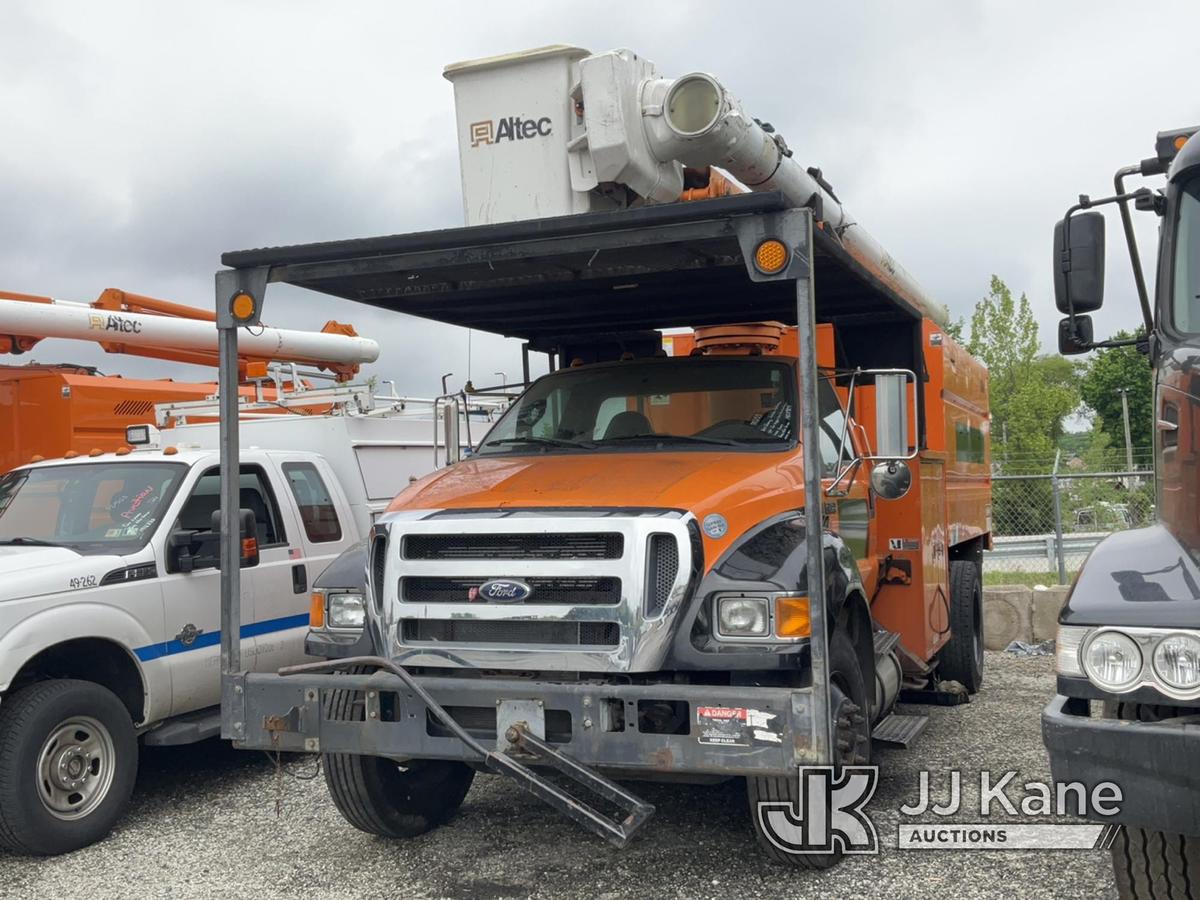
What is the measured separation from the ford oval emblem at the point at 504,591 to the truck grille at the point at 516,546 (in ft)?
0.36

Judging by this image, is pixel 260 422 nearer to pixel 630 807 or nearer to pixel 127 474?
pixel 127 474

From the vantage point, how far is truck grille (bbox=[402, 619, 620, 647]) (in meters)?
4.55

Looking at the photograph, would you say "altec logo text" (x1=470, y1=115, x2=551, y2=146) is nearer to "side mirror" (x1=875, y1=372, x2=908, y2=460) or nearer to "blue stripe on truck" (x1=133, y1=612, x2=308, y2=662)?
"side mirror" (x1=875, y1=372, x2=908, y2=460)

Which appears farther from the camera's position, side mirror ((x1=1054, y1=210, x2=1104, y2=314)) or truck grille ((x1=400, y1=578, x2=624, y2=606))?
side mirror ((x1=1054, y1=210, x2=1104, y2=314))

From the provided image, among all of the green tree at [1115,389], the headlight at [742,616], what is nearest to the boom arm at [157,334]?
the headlight at [742,616]

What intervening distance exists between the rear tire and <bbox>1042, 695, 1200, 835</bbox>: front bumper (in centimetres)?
292

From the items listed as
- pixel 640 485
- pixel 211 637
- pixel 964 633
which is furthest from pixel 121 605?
pixel 964 633

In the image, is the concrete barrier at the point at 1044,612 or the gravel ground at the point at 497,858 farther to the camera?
the concrete barrier at the point at 1044,612

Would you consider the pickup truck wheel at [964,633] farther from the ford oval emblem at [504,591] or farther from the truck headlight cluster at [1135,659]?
the truck headlight cluster at [1135,659]

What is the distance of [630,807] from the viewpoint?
169 inches

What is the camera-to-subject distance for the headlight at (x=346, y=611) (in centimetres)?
505

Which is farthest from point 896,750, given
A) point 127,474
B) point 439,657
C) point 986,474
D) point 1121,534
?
point 127,474

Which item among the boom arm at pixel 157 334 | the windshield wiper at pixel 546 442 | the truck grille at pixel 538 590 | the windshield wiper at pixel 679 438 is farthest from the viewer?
the boom arm at pixel 157 334

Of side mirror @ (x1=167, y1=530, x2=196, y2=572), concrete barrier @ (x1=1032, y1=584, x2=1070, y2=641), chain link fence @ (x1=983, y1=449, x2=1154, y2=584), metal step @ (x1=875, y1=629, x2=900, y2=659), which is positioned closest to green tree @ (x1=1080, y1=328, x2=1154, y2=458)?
chain link fence @ (x1=983, y1=449, x2=1154, y2=584)
